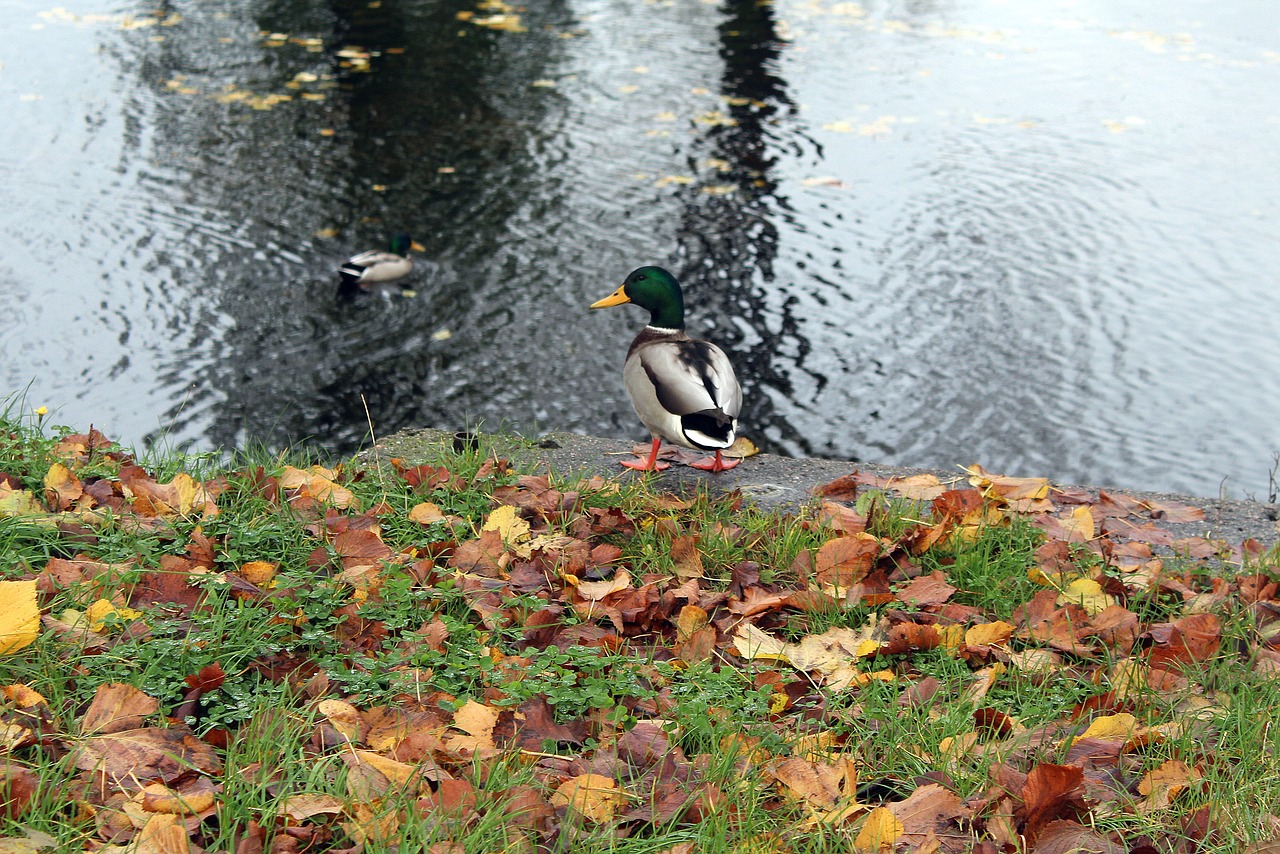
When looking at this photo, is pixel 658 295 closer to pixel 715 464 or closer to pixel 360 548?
pixel 715 464

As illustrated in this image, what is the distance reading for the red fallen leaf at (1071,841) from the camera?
2.08 metres

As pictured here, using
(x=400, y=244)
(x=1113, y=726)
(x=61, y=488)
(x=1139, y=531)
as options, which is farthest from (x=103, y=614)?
(x=400, y=244)

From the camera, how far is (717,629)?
115 inches

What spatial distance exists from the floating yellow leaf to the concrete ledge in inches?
67.8

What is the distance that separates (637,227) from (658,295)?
9.64 ft

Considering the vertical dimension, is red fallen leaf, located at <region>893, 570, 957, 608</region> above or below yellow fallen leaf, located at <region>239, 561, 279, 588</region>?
below

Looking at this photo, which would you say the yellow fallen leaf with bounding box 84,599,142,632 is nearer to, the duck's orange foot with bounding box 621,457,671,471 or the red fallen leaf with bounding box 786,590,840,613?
the red fallen leaf with bounding box 786,590,840,613

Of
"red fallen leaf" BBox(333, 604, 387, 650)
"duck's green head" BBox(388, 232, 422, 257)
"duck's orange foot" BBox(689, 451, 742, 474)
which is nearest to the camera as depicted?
"red fallen leaf" BBox(333, 604, 387, 650)

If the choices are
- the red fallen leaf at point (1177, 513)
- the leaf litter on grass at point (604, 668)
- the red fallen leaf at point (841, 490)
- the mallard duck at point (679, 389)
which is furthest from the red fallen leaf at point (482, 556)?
the red fallen leaf at point (1177, 513)

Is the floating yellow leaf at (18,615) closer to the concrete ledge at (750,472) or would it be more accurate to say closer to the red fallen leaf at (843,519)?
the concrete ledge at (750,472)

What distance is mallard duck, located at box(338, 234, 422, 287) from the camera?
6.52 metres

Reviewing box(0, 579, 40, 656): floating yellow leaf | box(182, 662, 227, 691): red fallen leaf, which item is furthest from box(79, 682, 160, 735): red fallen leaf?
box(0, 579, 40, 656): floating yellow leaf

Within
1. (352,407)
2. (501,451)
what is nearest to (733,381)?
(501,451)

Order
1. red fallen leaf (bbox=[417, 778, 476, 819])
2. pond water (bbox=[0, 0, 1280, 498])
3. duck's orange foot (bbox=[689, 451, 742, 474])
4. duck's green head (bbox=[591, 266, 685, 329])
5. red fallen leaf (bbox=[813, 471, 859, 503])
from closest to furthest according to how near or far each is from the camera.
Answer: red fallen leaf (bbox=[417, 778, 476, 819]) < red fallen leaf (bbox=[813, 471, 859, 503]) < duck's orange foot (bbox=[689, 451, 742, 474]) < duck's green head (bbox=[591, 266, 685, 329]) < pond water (bbox=[0, 0, 1280, 498])
